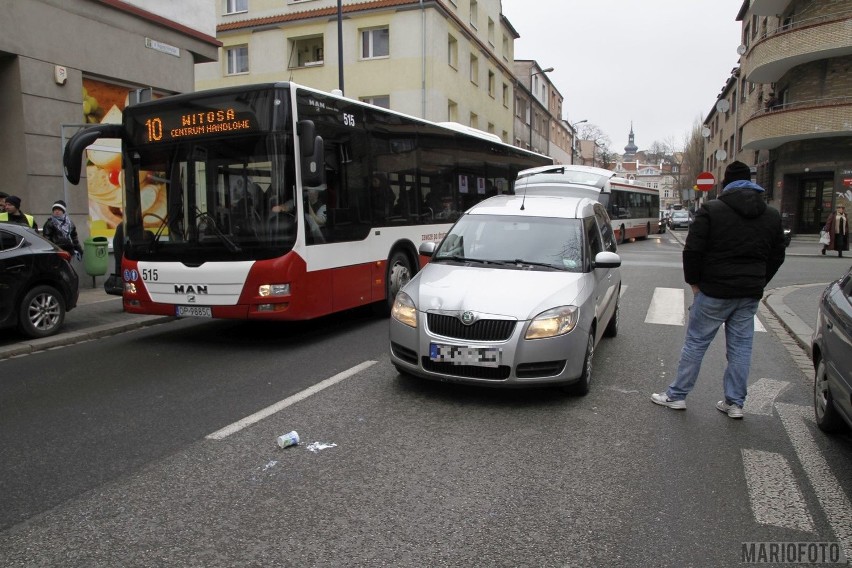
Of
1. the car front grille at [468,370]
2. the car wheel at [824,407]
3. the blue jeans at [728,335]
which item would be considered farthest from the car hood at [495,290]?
the car wheel at [824,407]

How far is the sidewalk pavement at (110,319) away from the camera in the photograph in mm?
7676

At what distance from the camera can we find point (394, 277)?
9555mm

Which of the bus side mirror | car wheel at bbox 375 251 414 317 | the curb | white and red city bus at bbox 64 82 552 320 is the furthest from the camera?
car wheel at bbox 375 251 414 317

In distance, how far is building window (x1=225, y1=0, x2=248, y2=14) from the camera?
3094 cm

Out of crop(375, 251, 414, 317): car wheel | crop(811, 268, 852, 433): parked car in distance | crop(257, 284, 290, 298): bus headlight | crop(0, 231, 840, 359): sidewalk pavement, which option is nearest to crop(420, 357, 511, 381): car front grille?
crop(811, 268, 852, 433): parked car in distance

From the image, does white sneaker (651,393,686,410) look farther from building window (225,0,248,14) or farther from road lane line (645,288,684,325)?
building window (225,0,248,14)

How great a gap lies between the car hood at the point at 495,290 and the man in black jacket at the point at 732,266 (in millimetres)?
959

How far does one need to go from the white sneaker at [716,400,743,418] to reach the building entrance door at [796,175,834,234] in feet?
101

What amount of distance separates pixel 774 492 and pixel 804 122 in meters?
29.8

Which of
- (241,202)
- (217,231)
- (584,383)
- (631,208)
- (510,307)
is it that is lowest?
(584,383)

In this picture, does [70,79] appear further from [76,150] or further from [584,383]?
[584,383]

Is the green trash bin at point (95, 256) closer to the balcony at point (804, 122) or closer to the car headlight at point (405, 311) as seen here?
the car headlight at point (405, 311)

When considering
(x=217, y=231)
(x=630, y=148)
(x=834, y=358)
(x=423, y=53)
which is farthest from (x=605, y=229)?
(x=630, y=148)

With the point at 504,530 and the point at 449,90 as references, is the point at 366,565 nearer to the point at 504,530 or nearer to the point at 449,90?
the point at 504,530
